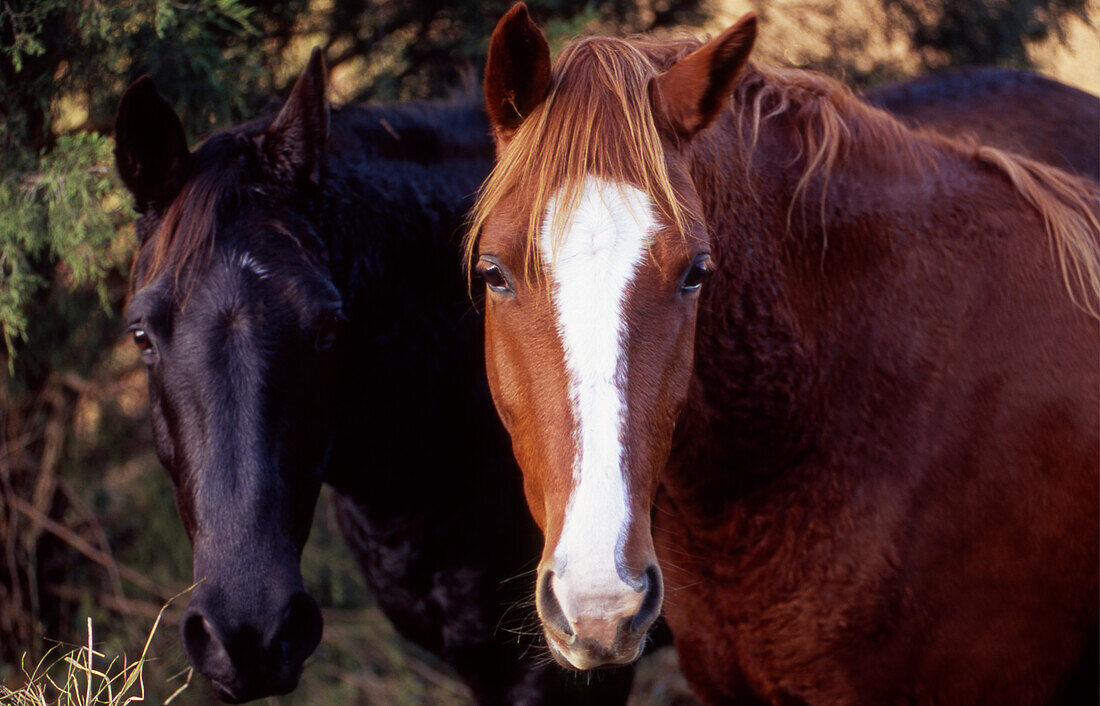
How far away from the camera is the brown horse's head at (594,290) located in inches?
59.5

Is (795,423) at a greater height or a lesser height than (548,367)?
lesser

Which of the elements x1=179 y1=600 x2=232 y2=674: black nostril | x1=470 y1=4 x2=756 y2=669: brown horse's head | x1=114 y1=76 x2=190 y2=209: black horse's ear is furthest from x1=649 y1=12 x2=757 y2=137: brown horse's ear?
x1=179 y1=600 x2=232 y2=674: black nostril

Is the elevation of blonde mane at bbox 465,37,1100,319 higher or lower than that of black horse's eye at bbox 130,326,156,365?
higher

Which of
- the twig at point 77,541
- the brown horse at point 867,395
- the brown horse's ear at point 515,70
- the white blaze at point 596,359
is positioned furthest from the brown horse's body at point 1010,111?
the twig at point 77,541

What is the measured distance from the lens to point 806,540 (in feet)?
7.18

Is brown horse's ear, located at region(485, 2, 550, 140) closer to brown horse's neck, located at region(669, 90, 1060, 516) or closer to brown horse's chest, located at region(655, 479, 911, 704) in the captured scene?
brown horse's neck, located at region(669, 90, 1060, 516)

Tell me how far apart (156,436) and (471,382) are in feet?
3.15

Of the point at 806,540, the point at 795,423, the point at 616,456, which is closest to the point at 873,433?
the point at 795,423

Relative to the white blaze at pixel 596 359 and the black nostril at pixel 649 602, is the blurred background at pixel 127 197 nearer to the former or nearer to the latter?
the white blaze at pixel 596 359

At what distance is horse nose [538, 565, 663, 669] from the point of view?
57.4 inches

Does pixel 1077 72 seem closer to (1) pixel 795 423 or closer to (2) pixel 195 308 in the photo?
(1) pixel 795 423

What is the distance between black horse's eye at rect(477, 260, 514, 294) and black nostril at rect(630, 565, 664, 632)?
2.13 ft

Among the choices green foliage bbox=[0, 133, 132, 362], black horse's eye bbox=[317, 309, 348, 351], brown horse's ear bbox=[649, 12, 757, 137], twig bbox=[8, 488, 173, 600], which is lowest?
twig bbox=[8, 488, 173, 600]

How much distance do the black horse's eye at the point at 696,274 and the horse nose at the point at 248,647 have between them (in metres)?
1.23
